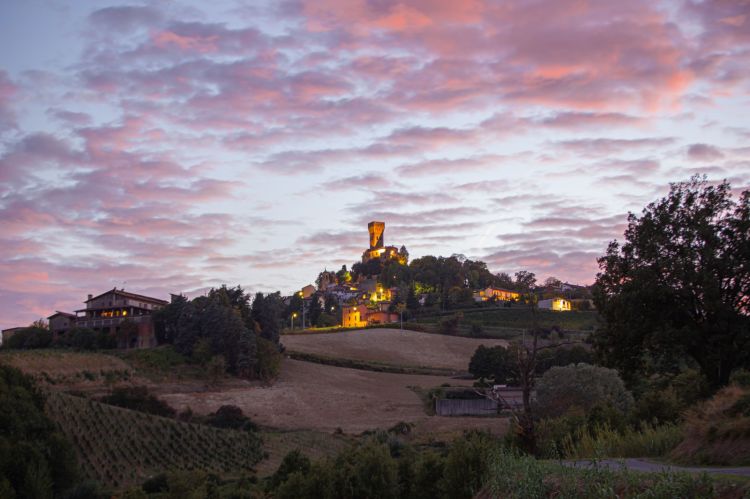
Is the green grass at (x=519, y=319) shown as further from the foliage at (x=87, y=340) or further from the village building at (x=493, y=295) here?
the foliage at (x=87, y=340)

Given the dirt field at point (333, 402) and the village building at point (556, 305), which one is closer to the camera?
the dirt field at point (333, 402)

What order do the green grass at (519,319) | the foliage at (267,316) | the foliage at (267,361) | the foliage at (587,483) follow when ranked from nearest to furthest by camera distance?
the foliage at (587,483), the foliage at (267,361), the foliage at (267,316), the green grass at (519,319)

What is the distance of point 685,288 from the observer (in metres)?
25.1

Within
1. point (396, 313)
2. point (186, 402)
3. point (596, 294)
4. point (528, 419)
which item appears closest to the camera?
point (528, 419)

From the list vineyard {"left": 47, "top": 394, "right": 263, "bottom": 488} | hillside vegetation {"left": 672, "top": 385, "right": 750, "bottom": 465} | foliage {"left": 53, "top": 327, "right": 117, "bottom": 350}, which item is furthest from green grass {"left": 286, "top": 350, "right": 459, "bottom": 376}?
hillside vegetation {"left": 672, "top": 385, "right": 750, "bottom": 465}

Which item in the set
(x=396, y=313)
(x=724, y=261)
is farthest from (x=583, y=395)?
A: (x=396, y=313)

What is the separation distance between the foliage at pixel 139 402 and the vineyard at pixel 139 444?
527 cm

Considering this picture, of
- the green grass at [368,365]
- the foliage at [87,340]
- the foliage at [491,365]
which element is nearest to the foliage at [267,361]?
the green grass at [368,365]

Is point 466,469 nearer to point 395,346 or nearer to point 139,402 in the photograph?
point 139,402

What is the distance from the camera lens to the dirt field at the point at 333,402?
60.3 metres

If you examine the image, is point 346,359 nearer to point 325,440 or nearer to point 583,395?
point 325,440

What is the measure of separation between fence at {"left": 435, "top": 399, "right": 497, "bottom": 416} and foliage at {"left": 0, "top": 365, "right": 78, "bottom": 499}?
3636 centimetres

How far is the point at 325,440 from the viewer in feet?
170

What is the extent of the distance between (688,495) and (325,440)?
45704 mm
